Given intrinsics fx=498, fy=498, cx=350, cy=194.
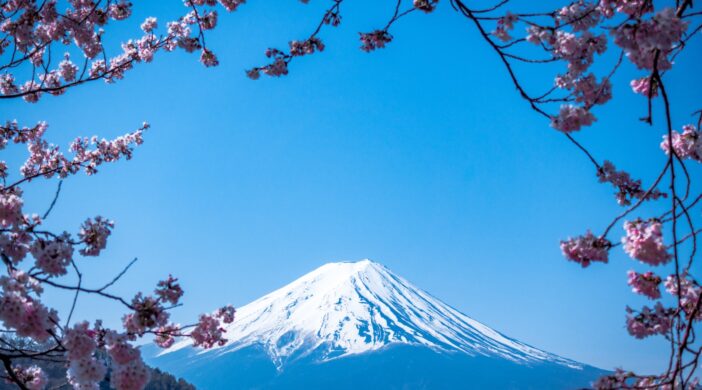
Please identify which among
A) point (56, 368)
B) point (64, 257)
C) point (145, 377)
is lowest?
point (145, 377)

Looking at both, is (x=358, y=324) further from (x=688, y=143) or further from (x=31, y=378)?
(x=688, y=143)

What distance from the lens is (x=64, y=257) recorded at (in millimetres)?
2617

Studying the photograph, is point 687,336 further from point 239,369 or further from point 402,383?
point 239,369

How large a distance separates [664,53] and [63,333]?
11.0ft

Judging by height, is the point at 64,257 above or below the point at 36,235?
below

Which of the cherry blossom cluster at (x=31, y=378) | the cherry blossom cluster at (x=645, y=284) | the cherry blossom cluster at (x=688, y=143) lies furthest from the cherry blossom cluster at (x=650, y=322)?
the cherry blossom cluster at (x=31, y=378)

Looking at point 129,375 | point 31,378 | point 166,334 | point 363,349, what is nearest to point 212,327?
point 166,334

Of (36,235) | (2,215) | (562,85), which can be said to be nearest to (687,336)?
(562,85)

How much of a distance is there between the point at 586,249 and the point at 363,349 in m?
97.0

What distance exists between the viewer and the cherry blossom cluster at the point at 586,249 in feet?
8.59

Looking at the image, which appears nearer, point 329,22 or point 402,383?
point 329,22

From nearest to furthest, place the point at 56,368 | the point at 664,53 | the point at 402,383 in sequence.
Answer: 1. the point at 664,53
2. the point at 56,368
3. the point at 402,383

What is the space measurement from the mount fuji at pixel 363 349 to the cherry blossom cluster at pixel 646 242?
76847 millimetres

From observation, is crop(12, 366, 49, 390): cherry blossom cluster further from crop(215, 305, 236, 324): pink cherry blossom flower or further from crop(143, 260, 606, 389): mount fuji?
crop(143, 260, 606, 389): mount fuji
